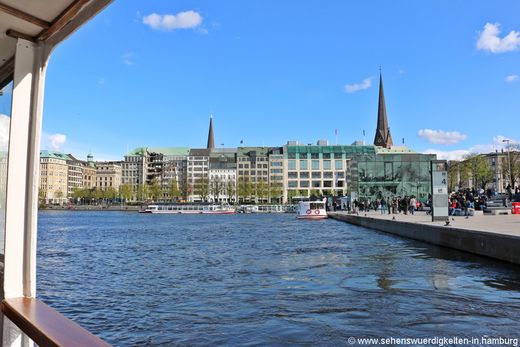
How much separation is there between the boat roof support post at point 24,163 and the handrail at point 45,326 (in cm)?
57

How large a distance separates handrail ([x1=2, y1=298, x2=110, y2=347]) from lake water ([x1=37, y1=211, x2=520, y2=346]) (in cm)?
523

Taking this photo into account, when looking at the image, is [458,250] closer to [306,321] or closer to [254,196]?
[306,321]

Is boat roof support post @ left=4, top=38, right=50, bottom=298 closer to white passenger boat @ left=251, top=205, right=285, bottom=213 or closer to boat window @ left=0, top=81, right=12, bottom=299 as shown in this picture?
boat window @ left=0, top=81, right=12, bottom=299

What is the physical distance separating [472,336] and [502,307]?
2733mm

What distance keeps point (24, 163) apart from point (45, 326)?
6.02ft

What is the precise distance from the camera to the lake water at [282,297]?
9102 mm

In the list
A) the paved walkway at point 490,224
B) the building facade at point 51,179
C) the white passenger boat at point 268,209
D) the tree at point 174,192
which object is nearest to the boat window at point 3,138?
the paved walkway at point 490,224

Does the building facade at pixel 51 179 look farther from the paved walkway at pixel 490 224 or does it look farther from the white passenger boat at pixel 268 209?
the paved walkway at pixel 490 224

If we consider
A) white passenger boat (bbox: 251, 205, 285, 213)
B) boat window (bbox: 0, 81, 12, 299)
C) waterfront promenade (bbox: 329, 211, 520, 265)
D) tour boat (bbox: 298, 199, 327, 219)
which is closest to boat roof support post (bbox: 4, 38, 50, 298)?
boat window (bbox: 0, 81, 12, 299)

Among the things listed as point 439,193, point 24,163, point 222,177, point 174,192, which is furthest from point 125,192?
point 24,163

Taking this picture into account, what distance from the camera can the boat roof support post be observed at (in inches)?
172

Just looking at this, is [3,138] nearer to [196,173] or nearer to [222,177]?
[222,177]

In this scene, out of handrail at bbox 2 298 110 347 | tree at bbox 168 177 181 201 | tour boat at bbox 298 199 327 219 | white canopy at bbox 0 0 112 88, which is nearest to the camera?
handrail at bbox 2 298 110 347

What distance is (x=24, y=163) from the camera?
4453 millimetres
